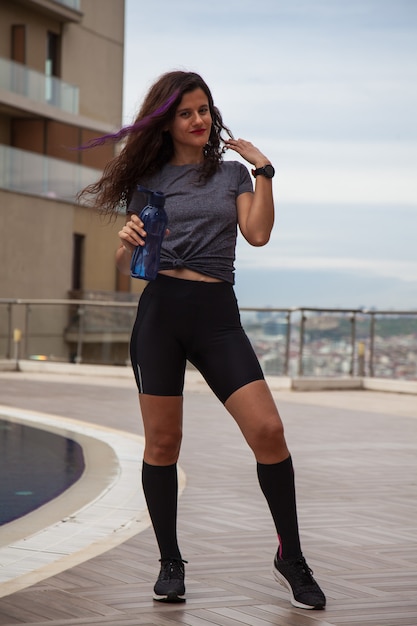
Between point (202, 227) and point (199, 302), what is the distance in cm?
25

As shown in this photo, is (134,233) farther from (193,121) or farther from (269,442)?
(269,442)

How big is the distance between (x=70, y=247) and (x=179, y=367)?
29758mm

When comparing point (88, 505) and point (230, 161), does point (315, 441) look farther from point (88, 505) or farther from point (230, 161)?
point (230, 161)

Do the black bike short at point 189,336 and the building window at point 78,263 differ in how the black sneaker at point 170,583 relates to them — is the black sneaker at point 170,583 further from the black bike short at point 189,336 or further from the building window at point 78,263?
the building window at point 78,263

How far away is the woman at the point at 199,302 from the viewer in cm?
399

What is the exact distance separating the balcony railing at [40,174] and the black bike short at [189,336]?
2555 centimetres

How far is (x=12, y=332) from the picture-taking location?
19.3 m

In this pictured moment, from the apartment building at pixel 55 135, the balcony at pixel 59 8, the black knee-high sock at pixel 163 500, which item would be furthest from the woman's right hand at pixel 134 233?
the balcony at pixel 59 8

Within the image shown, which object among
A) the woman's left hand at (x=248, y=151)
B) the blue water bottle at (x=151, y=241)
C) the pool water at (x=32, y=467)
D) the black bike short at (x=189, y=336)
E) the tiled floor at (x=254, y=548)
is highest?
the woman's left hand at (x=248, y=151)

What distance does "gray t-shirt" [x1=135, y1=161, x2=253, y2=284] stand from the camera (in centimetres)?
404

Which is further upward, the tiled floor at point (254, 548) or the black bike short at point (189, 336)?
the black bike short at point (189, 336)

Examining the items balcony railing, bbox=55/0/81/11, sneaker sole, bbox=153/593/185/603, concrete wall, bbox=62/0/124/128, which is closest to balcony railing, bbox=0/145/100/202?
concrete wall, bbox=62/0/124/128

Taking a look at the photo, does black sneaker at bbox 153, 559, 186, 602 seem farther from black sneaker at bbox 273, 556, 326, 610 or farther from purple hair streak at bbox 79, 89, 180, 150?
purple hair streak at bbox 79, 89, 180, 150

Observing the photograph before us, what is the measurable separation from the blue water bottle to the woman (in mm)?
30
